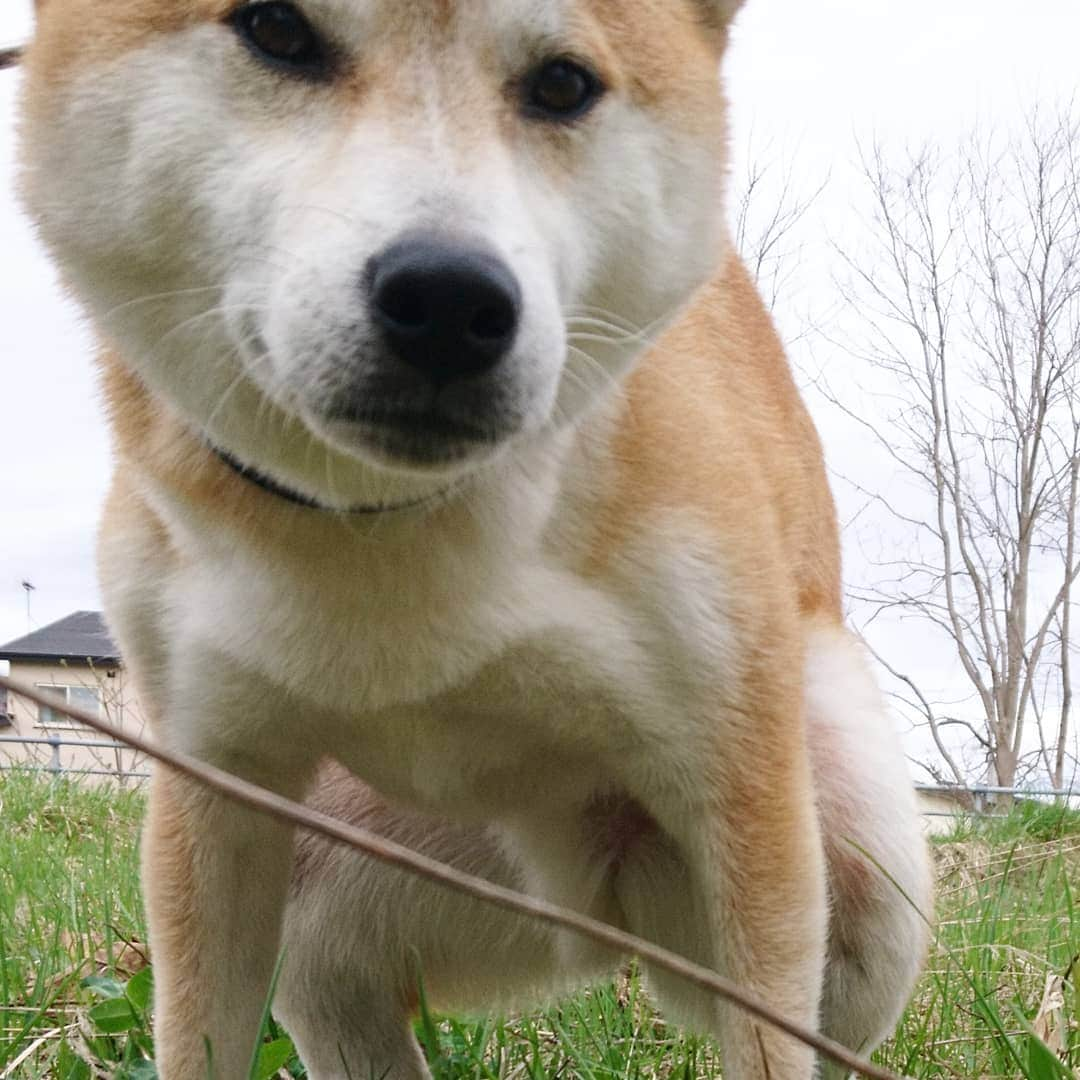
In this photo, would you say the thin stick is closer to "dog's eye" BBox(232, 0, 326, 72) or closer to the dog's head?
the dog's head

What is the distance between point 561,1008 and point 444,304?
5.92 ft

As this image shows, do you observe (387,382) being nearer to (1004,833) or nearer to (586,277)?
(586,277)

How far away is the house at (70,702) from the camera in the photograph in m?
4.50

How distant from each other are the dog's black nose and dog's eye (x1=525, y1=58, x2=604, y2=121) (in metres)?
0.40

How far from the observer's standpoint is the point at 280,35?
158cm

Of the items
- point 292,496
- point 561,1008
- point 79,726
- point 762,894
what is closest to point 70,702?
point 292,496

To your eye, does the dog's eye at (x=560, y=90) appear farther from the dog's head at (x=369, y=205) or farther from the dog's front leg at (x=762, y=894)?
the dog's front leg at (x=762, y=894)

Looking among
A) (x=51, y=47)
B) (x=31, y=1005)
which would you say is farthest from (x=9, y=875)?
(x=51, y=47)

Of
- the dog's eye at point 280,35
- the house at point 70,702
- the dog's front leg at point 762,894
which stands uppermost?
the dog's eye at point 280,35

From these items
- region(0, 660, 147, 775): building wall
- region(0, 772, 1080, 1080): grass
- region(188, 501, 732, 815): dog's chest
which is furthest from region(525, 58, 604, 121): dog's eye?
region(0, 660, 147, 775): building wall

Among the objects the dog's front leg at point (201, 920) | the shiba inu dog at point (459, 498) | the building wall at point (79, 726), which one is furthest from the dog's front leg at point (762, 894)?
the building wall at point (79, 726)

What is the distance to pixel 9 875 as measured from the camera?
3.42 meters

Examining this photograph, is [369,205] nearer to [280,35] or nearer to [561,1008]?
[280,35]

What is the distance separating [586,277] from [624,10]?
0.37m
